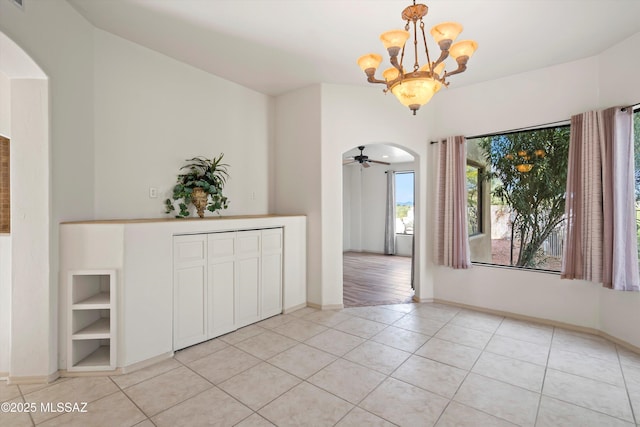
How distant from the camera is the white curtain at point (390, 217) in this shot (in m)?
8.52

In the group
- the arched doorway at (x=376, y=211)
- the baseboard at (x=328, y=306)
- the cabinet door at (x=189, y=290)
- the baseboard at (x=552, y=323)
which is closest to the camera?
the cabinet door at (x=189, y=290)

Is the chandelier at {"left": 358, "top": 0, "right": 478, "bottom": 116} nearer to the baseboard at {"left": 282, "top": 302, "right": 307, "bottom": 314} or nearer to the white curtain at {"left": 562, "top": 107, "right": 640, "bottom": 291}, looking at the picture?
the white curtain at {"left": 562, "top": 107, "right": 640, "bottom": 291}

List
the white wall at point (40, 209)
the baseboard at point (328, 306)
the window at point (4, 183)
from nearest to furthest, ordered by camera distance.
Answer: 1. the white wall at point (40, 209)
2. the window at point (4, 183)
3. the baseboard at point (328, 306)

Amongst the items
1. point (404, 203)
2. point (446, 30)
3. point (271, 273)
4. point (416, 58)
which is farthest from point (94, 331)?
point (404, 203)

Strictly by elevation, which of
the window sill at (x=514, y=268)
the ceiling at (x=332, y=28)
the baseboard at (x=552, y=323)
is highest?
the ceiling at (x=332, y=28)

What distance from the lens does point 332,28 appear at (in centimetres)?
272

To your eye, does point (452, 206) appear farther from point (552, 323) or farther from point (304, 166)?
point (304, 166)

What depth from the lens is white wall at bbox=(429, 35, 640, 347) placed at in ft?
9.70

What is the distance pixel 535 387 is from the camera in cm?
221

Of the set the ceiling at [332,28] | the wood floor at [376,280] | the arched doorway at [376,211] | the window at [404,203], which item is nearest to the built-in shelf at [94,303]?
the ceiling at [332,28]

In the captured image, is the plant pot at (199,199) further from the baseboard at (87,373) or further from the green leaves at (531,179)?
the green leaves at (531,179)

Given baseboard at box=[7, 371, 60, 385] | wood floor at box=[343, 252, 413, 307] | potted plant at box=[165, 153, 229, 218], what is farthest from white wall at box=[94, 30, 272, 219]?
wood floor at box=[343, 252, 413, 307]

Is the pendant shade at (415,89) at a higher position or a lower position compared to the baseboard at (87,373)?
higher

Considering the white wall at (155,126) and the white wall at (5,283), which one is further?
the white wall at (155,126)
